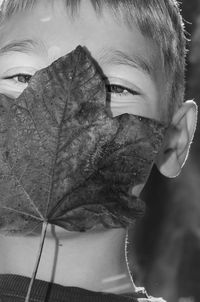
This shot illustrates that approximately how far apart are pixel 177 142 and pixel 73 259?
29cm

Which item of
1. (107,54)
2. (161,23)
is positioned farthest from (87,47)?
(161,23)

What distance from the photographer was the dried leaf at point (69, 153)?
2.12ft

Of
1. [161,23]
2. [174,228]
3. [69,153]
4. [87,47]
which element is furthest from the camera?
[174,228]

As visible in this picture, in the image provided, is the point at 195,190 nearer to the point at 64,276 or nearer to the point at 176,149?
the point at 176,149

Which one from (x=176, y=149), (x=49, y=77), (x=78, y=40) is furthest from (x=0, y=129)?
(x=176, y=149)

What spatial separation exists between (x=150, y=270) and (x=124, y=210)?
6.98 feet

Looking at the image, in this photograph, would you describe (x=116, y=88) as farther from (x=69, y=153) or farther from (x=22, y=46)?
(x=69, y=153)

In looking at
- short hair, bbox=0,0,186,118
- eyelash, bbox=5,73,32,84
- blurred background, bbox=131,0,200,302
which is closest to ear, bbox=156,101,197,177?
short hair, bbox=0,0,186,118

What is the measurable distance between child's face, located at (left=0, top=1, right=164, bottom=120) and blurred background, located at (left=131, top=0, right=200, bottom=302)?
179 cm

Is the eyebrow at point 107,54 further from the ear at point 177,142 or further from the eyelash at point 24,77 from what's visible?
the ear at point 177,142

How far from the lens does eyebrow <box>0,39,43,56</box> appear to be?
908mm

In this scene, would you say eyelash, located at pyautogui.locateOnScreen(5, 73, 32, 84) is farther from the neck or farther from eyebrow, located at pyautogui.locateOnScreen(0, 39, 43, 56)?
the neck

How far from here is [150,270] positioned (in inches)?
109

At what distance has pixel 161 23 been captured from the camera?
107 centimetres
